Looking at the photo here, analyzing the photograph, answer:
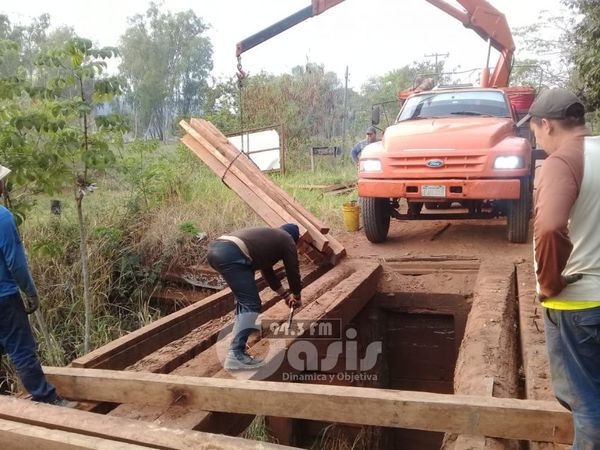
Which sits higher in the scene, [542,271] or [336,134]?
[336,134]

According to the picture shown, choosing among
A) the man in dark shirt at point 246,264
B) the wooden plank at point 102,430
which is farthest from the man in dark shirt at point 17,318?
the man in dark shirt at point 246,264

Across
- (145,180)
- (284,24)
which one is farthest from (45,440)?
(284,24)

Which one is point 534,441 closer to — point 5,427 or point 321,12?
point 5,427

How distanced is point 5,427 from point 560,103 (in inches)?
116

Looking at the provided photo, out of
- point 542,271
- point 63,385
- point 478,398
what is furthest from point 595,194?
point 63,385

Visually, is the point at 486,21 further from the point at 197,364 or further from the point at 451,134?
the point at 197,364

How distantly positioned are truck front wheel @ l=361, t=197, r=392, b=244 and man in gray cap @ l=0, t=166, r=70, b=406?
13.6 feet

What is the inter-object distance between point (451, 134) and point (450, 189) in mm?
653

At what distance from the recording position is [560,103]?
2.07m

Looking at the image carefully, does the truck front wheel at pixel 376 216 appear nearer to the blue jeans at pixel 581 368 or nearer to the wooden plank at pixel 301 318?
the wooden plank at pixel 301 318

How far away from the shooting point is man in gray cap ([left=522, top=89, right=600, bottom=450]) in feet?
6.42

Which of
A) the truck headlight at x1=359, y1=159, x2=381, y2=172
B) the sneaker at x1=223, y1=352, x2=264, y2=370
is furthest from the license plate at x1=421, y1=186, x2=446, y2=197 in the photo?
the sneaker at x1=223, y1=352, x2=264, y2=370

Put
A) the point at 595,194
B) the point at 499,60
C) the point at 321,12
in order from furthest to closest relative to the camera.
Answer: the point at 499,60
the point at 321,12
the point at 595,194

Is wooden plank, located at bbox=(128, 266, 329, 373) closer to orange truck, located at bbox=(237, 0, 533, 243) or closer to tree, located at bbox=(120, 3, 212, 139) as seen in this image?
orange truck, located at bbox=(237, 0, 533, 243)
